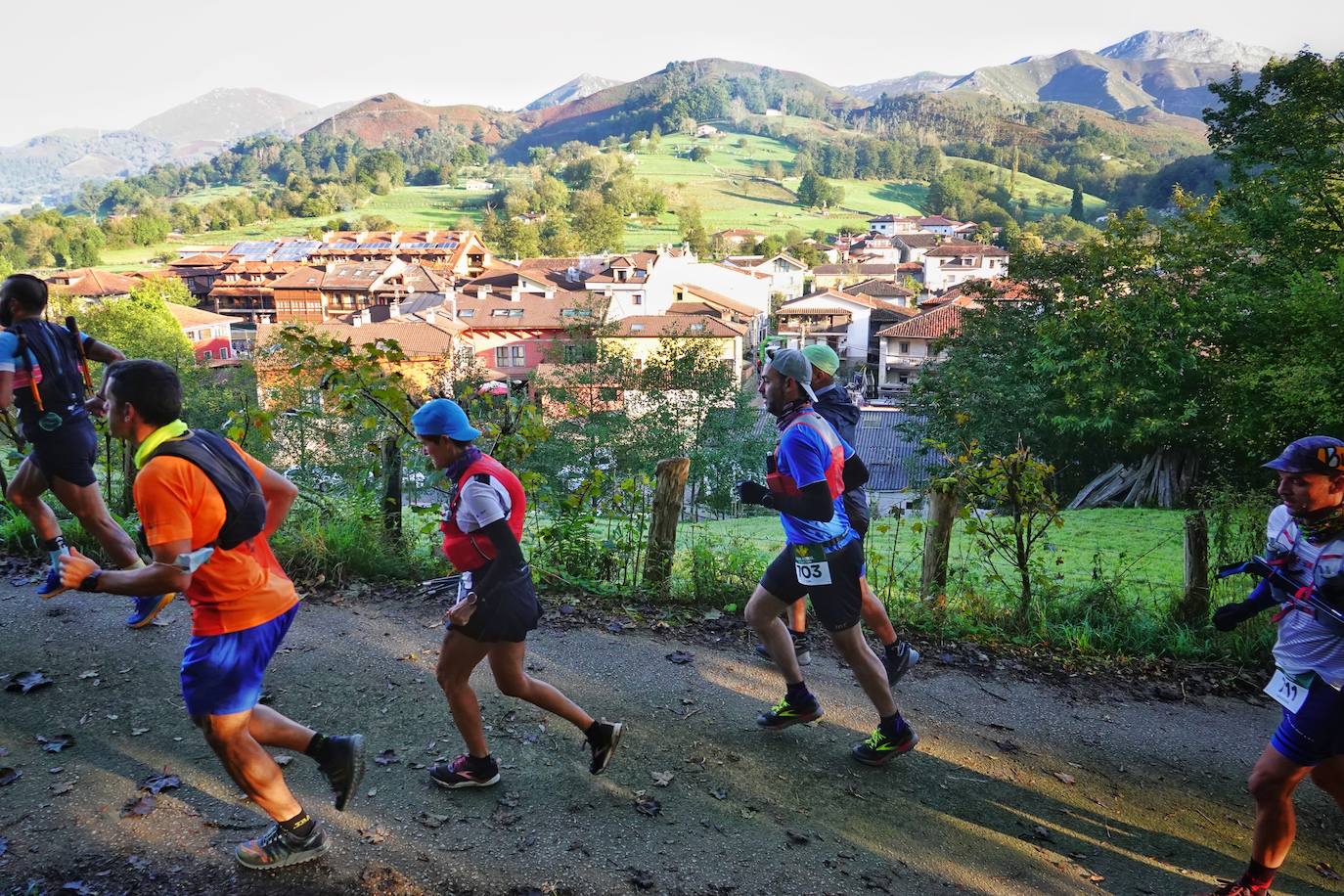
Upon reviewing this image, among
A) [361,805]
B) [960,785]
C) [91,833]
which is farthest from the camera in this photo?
[960,785]

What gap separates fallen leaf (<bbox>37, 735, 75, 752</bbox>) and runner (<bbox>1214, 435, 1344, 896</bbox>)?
490 cm

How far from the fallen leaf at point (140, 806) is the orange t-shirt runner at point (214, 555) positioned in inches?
42.1

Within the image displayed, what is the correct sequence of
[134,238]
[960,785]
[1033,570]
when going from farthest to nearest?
[134,238], [1033,570], [960,785]

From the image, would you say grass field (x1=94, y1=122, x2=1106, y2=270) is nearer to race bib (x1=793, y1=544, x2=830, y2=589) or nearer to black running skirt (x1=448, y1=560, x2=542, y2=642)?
race bib (x1=793, y1=544, x2=830, y2=589)

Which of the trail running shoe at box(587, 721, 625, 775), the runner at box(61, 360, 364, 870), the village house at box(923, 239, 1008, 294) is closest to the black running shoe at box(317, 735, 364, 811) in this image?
the runner at box(61, 360, 364, 870)

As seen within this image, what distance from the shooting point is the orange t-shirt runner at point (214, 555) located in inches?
108

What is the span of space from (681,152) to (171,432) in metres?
183

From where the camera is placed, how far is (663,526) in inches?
250

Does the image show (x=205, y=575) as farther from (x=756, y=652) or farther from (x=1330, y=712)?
(x=1330, y=712)

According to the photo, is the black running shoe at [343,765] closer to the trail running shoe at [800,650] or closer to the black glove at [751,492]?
the black glove at [751,492]

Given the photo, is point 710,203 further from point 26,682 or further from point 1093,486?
point 26,682

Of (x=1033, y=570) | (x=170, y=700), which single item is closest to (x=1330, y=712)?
(x=1033, y=570)

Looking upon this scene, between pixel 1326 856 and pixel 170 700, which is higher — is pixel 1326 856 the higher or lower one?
the lower one

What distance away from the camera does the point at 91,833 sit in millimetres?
3338
